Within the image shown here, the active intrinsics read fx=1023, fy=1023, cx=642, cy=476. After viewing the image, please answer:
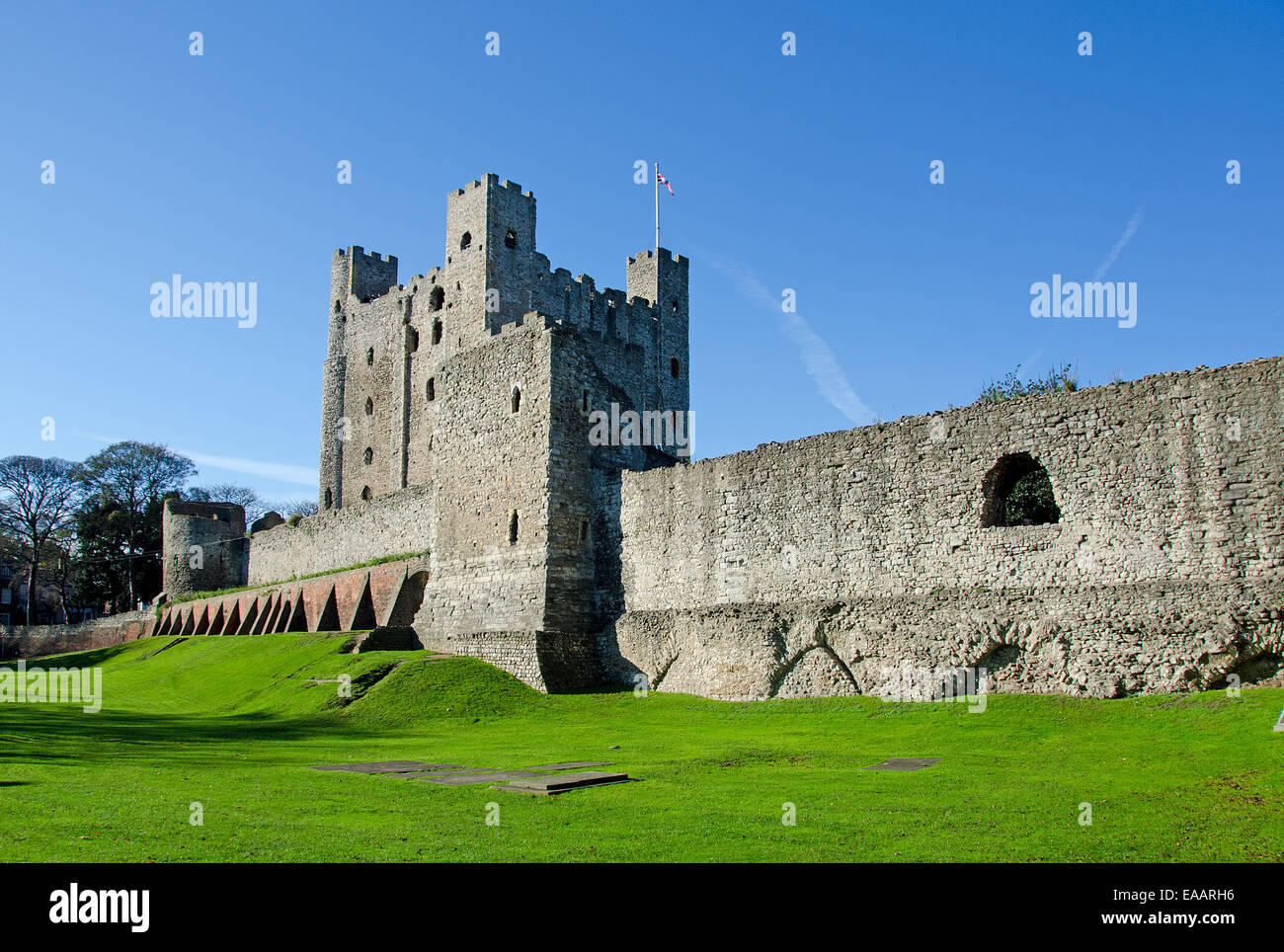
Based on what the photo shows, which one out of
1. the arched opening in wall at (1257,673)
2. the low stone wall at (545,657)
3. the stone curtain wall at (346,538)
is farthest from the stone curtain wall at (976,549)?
the stone curtain wall at (346,538)

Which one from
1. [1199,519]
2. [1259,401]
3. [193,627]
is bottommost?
[193,627]

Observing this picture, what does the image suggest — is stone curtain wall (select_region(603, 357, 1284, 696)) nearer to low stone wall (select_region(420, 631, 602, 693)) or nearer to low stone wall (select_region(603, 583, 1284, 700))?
low stone wall (select_region(603, 583, 1284, 700))

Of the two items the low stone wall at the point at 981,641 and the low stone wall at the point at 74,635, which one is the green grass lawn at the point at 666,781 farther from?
the low stone wall at the point at 74,635

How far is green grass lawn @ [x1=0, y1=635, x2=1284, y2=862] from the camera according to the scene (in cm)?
853

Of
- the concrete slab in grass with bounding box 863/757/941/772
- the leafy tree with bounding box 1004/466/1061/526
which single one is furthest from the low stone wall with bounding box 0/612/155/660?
the concrete slab in grass with bounding box 863/757/941/772

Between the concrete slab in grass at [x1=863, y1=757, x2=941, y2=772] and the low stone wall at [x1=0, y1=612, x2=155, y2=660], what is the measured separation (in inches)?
2026

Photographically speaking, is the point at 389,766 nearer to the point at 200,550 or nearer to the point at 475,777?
the point at 475,777

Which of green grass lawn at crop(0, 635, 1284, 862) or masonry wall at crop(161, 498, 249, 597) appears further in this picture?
masonry wall at crop(161, 498, 249, 597)

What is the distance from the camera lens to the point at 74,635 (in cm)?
6250

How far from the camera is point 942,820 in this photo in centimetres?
968

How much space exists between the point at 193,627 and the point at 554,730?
1428 inches

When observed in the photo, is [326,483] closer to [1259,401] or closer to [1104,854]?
[1259,401]

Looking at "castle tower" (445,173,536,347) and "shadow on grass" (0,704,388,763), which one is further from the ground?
"castle tower" (445,173,536,347)
